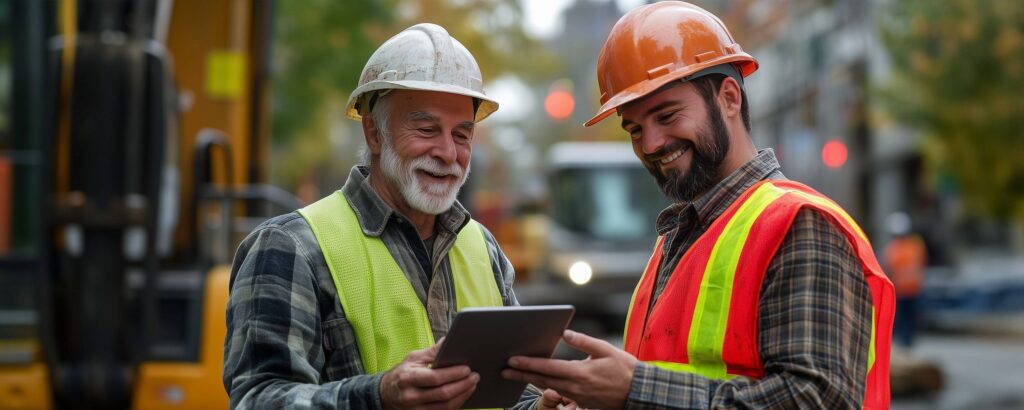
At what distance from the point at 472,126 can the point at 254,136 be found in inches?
242

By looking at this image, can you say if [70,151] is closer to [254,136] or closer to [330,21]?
[254,136]

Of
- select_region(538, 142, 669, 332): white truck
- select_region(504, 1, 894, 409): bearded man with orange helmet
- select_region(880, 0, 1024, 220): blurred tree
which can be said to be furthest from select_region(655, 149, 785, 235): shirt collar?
select_region(880, 0, 1024, 220): blurred tree

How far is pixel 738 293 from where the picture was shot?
2.87m

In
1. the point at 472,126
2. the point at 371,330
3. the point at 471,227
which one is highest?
the point at 472,126

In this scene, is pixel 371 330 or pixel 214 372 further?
pixel 214 372

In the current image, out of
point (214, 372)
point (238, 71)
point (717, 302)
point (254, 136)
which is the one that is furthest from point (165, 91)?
point (717, 302)

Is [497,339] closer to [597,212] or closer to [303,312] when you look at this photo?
[303,312]

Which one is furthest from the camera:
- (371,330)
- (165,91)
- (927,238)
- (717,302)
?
(927,238)

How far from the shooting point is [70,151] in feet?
21.7

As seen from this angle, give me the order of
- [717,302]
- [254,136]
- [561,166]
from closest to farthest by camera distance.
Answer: [717,302] → [254,136] → [561,166]

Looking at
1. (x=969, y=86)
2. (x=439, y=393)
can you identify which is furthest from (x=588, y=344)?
(x=969, y=86)

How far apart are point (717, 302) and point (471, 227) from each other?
97 centimetres

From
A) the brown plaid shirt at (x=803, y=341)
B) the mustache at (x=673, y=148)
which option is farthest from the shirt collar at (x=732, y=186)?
the brown plaid shirt at (x=803, y=341)

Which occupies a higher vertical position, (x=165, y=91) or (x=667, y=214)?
(x=165, y=91)
